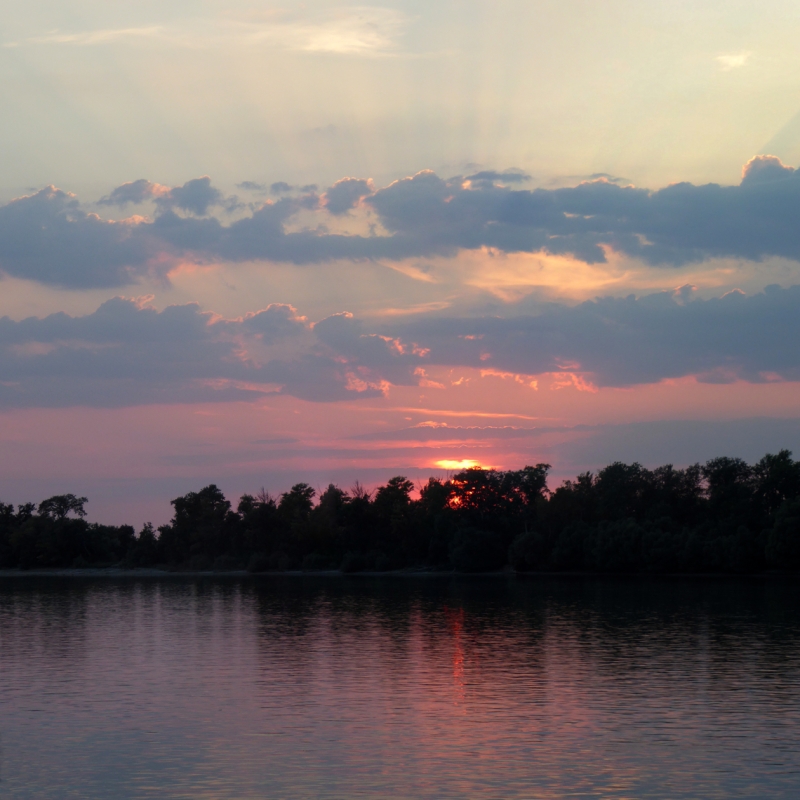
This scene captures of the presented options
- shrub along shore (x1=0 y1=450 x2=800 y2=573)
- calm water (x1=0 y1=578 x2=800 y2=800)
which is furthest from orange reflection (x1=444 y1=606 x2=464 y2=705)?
shrub along shore (x1=0 y1=450 x2=800 y2=573)

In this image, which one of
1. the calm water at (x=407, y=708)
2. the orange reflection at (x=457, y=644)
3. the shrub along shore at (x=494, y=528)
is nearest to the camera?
the calm water at (x=407, y=708)

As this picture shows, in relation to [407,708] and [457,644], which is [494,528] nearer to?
[457,644]

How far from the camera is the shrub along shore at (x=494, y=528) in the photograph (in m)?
123

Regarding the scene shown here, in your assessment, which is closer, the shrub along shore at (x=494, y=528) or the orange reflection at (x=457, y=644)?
the orange reflection at (x=457, y=644)

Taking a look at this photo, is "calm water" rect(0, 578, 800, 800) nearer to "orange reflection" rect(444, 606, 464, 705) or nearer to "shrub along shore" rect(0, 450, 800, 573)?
"orange reflection" rect(444, 606, 464, 705)

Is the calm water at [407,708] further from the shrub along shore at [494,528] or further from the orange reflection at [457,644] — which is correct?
the shrub along shore at [494,528]

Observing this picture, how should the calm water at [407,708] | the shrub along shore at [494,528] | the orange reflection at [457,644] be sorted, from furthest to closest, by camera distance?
the shrub along shore at [494,528] < the orange reflection at [457,644] < the calm water at [407,708]

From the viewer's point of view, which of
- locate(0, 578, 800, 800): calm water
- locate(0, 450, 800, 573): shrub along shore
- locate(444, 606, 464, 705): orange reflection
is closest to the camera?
locate(0, 578, 800, 800): calm water

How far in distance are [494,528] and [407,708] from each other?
12454cm

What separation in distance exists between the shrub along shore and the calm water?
6009cm

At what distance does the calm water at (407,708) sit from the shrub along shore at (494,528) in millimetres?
60093

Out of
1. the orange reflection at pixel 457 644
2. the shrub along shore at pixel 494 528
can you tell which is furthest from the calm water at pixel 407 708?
the shrub along shore at pixel 494 528

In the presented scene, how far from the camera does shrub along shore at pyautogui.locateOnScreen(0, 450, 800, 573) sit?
403ft

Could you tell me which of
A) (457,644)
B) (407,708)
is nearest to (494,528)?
(457,644)
